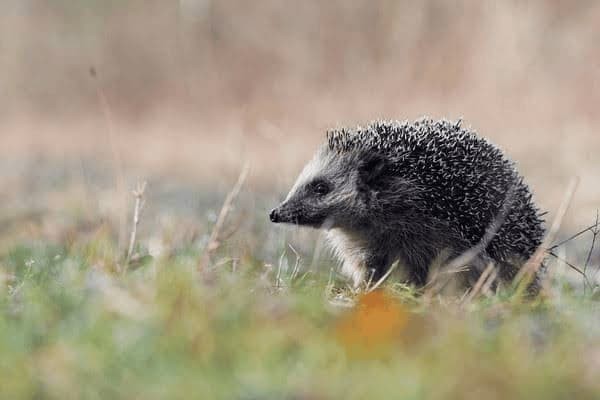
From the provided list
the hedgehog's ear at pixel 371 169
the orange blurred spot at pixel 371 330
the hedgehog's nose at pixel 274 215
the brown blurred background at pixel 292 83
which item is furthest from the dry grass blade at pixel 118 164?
the brown blurred background at pixel 292 83

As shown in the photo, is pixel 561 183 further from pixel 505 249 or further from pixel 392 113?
pixel 505 249

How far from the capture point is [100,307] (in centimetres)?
296

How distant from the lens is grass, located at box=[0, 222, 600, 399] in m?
2.41

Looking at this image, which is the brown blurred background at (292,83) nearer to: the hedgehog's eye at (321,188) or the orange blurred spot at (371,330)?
the hedgehog's eye at (321,188)

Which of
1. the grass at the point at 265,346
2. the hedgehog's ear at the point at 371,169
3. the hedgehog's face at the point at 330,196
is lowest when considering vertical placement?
the grass at the point at 265,346

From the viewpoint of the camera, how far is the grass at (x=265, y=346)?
241 cm

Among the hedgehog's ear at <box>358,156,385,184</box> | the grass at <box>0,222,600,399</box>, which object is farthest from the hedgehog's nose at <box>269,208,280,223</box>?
the grass at <box>0,222,600,399</box>

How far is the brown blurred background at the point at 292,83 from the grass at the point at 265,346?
15.5ft

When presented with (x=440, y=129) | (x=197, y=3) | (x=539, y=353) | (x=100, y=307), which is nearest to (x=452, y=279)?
(x=440, y=129)

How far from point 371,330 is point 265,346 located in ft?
1.05

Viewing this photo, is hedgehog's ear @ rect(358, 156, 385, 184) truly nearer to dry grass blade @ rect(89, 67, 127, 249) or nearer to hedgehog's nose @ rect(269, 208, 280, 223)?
hedgehog's nose @ rect(269, 208, 280, 223)

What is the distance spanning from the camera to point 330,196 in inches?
213

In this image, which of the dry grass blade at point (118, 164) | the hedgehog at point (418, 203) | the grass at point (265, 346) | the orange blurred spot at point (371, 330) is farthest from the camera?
the hedgehog at point (418, 203)

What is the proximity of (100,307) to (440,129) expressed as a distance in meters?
2.84
